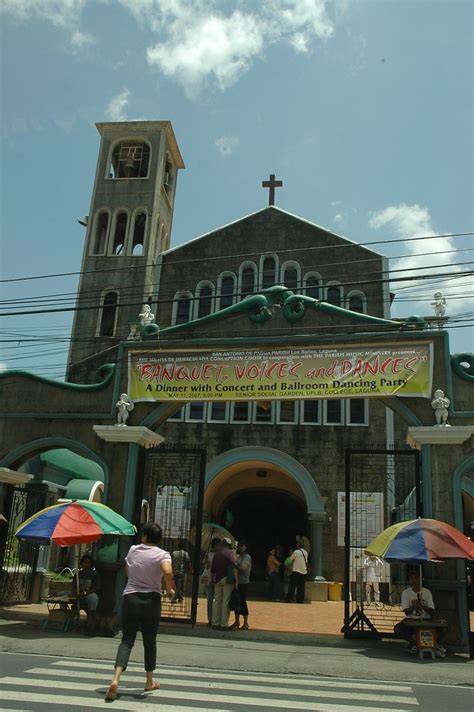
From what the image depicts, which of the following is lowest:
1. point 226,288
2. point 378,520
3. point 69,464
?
point 378,520

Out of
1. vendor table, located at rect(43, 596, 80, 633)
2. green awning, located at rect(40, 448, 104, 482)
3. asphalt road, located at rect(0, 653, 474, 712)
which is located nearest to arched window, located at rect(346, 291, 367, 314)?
green awning, located at rect(40, 448, 104, 482)

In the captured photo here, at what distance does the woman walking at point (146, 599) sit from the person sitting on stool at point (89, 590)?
199 inches

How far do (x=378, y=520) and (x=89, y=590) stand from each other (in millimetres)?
12208

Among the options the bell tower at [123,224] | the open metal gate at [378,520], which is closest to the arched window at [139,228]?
the bell tower at [123,224]

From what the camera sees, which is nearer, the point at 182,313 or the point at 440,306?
the point at 440,306

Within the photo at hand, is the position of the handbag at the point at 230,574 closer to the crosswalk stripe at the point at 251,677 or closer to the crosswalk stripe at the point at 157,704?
the crosswalk stripe at the point at 251,677

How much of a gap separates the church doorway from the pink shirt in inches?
772

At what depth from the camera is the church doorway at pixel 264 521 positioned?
1043 inches

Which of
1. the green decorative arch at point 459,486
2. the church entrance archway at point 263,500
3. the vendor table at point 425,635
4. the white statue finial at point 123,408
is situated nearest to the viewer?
the vendor table at point 425,635

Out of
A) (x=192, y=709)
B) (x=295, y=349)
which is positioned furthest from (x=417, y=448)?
(x=192, y=709)

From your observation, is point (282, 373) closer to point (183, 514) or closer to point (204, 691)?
point (183, 514)

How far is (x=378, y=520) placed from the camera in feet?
70.5

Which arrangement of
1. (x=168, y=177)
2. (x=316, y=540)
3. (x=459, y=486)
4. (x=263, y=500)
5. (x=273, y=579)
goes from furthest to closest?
(x=168, y=177), (x=263, y=500), (x=316, y=540), (x=273, y=579), (x=459, y=486)

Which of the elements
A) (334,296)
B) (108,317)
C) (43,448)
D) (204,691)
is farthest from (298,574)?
(108,317)
